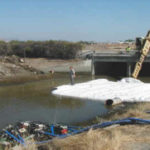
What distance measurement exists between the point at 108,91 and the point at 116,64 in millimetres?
18887

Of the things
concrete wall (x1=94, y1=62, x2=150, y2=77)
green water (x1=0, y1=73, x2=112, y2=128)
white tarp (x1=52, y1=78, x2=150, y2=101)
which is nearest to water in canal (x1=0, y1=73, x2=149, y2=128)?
green water (x1=0, y1=73, x2=112, y2=128)

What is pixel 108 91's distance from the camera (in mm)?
19031

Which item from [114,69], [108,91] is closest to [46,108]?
[108,91]

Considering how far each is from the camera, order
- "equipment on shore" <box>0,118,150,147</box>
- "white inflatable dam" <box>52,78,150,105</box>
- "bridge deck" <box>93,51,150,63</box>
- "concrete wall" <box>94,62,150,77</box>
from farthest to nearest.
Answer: "concrete wall" <box>94,62,150,77</box> → "bridge deck" <box>93,51,150,63</box> → "white inflatable dam" <box>52,78,150,105</box> → "equipment on shore" <box>0,118,150,147</box>

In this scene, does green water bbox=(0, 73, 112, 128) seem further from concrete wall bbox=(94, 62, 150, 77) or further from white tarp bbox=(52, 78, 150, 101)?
concrete wall bbox=(94, 62, 150, 77)

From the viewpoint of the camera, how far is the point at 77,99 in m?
17.8

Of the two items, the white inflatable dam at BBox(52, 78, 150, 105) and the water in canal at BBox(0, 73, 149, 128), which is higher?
the white inflatable dam at BBox(52, 78, 150, 105)

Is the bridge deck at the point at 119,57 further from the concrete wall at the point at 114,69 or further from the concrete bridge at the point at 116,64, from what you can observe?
the concrete wall at the point at 114,69

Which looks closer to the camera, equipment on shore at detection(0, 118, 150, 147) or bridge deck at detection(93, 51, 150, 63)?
equipment on shore at detection(0, 118, 150, 147)

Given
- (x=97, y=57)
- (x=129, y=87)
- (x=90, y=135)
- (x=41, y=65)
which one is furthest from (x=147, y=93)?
(x=41, y=65)

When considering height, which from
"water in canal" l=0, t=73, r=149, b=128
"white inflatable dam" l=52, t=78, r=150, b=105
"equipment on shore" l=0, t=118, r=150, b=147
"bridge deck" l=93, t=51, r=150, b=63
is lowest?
"water in canal" l=0, t=73, r=149, b=128

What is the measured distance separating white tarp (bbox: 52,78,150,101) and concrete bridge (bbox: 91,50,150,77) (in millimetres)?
8234

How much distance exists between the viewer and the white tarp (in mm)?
17328

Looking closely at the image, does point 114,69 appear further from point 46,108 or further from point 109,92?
point 46,108
